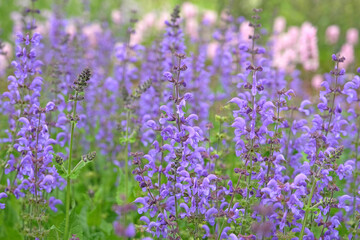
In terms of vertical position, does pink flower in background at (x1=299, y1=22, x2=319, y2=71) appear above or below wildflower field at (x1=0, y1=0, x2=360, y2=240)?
above

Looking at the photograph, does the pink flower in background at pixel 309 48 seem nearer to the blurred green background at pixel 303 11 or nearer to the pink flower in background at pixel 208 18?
the pink flower in background at pixel 208 18

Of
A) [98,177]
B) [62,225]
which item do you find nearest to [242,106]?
[62,225]

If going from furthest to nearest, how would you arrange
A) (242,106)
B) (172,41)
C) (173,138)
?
(172,41) < (242,106) < (173,138)

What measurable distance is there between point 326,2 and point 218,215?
46.6 feet

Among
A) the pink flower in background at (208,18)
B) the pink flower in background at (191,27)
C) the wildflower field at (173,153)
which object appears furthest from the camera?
the pink flower in background at (191,27)

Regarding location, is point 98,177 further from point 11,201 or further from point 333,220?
point 333,220

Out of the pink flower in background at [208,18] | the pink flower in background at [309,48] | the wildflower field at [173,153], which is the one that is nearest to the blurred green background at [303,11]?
the pink flower in background at [208,18]

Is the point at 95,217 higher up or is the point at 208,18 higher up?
the point at 208,18

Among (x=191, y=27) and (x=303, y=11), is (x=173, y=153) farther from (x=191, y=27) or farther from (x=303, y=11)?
(x=303, y=11)

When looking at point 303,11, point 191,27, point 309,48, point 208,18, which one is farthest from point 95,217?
point 303,11

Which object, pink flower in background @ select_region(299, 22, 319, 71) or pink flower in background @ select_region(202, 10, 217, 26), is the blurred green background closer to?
pink flower in background @ select_region(202, 10, 217, 26)

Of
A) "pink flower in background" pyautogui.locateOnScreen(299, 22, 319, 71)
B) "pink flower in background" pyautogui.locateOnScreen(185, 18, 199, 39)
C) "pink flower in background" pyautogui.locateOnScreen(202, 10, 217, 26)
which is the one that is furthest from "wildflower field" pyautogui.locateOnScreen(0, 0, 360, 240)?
"pink flower in background" pyautogui.locateOnScreen(185, 18, 199, 39)

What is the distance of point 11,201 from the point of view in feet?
15.0

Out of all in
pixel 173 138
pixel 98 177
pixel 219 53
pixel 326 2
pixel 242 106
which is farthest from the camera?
pixel 326 2
